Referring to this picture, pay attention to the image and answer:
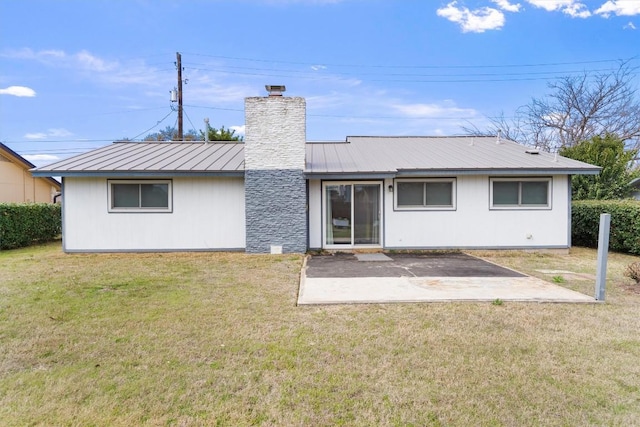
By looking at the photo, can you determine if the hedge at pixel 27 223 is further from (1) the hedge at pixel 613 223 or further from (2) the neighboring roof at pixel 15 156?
(1) the hedge at pixel 613 223

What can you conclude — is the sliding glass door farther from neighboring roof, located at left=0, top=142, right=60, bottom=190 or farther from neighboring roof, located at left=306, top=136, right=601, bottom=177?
neighboring roof, located at left=0, top=142, right=60, bottom=190

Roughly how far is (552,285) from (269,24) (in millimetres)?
14539

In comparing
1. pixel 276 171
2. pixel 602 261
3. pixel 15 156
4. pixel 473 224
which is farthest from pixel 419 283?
pixel 15 156

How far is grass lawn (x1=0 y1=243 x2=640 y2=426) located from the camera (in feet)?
8.62

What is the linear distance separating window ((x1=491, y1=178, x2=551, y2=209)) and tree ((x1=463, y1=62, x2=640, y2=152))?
543 inches

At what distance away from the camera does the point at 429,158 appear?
38.0 ft

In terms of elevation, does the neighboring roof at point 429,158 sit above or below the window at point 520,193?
above

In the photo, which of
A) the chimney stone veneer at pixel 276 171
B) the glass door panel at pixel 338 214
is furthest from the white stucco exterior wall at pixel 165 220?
the glass door panel at pixel 338 214

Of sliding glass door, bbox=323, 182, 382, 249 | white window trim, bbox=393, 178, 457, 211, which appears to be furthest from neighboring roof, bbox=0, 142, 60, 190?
white window trim, bbox=393, 178, 457, 211

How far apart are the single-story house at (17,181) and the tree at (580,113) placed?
3012cm

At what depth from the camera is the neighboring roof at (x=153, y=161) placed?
10.1 metres

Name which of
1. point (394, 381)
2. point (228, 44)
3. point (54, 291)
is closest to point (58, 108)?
point (228, 44)

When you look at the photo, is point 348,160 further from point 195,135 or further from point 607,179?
point 195,135

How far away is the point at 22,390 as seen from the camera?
2.89m
